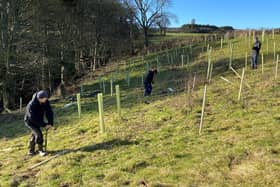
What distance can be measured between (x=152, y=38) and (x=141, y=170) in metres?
51.3

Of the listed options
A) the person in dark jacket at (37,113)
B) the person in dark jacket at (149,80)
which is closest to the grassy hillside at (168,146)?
the person in dark jacket at (37,113)

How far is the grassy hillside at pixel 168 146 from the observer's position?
304 inches

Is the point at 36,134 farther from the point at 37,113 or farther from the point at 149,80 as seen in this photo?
the point at 149,80

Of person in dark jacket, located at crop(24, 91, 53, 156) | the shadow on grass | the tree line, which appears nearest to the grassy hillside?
the shadow on grass

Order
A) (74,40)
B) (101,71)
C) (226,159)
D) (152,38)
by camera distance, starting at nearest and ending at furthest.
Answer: (226,159)
(74,40)
(101,71)
(152,38)

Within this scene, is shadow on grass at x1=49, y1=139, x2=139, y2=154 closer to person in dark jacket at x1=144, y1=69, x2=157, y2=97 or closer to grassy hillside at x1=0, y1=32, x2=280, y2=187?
grassy hillside at x1=0, y1=32, x2=280, y2=187

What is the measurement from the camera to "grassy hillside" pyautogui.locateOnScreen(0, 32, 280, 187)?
7730 mm

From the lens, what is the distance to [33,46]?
2691 cm

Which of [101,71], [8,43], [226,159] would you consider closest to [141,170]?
[226,159]

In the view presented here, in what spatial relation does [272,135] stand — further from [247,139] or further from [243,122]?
[243,122]

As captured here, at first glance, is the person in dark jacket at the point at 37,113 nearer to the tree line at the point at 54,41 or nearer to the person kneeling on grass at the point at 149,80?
the person kneeling on grass at the point at 149,80

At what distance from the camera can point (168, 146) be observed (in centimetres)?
956

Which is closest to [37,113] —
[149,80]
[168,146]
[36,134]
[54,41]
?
[36,134]

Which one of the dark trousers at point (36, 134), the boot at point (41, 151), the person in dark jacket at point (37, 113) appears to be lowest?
the boot at point (41, 151)
